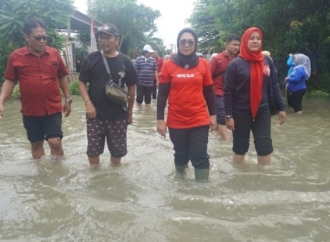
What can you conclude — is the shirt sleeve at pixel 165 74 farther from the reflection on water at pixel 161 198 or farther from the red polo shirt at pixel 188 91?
the reflection on water at pixel 161 198

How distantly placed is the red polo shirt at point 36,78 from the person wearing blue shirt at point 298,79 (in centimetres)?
669

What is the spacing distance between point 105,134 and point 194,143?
1093 millimetres

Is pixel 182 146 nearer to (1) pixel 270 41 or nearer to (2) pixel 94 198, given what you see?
(2) pixel 94 198

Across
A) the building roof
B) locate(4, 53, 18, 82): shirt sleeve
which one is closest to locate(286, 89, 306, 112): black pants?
locate(4, 53, 18, 82): shirt sleeve

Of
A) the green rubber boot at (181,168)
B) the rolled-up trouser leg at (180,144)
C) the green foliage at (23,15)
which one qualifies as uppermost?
the green foliage at (23,15)

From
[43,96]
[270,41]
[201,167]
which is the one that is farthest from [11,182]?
[270,41]

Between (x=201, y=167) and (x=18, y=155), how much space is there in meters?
3.07

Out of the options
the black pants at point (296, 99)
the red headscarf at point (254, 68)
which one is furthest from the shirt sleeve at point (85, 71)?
the black pants at point (296, 99)

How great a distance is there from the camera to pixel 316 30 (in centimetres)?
1280

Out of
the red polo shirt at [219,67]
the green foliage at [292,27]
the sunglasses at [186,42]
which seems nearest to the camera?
the sunglasses at [186,42]

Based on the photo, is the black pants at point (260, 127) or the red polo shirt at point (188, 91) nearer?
the red polo shirt at point (188, 91)

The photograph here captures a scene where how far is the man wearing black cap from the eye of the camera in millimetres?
4289

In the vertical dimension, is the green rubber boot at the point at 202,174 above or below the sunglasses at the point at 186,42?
below

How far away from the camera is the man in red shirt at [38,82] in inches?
178
